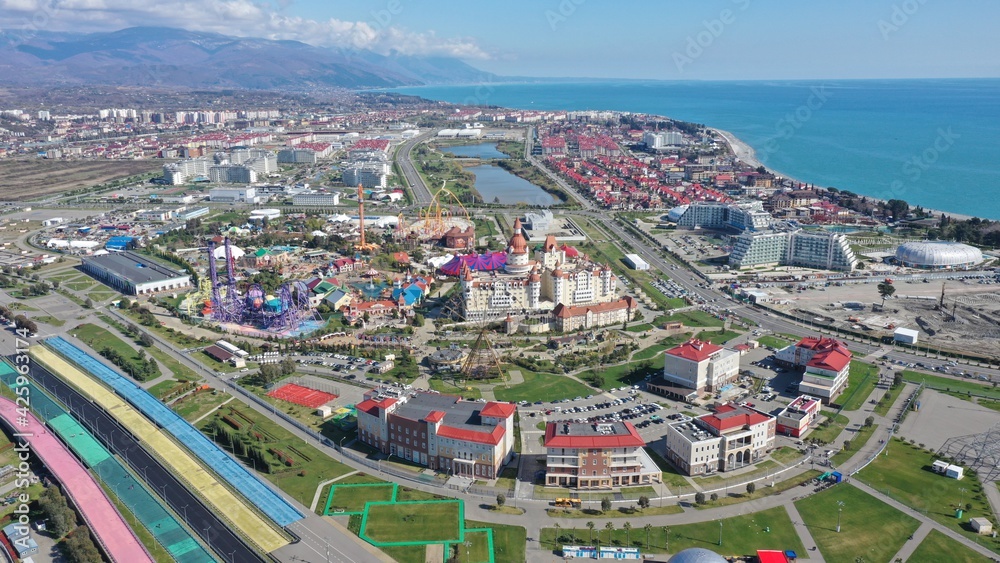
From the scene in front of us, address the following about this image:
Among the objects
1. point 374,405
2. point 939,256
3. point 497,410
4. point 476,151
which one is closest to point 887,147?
point 476,151

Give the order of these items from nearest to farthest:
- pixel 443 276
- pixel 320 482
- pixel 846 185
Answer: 1. pixel 320 482
2. pixel 443 276
3. pixel 846 185

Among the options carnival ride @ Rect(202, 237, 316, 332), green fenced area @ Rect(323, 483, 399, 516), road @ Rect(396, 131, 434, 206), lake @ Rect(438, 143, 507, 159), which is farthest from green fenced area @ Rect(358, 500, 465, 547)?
lake @ Rect(438, 143, 507, 159)

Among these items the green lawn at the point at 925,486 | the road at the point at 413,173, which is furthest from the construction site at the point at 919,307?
the road at the point at 413,173

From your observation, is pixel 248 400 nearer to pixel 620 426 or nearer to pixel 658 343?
pixel 620 426

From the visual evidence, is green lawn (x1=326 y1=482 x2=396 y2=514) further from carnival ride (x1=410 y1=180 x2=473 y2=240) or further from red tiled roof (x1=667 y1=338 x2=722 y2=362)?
carnival ride (x1=410 y1=180 x2=473 y2=240)

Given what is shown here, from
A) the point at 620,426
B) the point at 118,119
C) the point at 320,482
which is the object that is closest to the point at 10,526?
the point at 320,482

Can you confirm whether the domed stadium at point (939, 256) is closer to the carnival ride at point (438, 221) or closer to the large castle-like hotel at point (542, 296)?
the large castle-like hotel at point (542, 296)

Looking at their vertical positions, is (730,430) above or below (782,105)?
below
